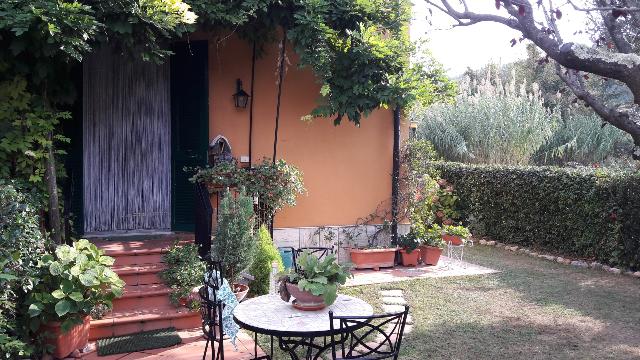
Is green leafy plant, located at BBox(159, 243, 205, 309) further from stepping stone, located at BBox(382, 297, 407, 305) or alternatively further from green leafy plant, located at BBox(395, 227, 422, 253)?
green leafy plant, located at BBox(395, 227, 422, 253)

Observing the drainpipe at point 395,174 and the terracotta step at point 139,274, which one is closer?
the terracotta step at point 139,274

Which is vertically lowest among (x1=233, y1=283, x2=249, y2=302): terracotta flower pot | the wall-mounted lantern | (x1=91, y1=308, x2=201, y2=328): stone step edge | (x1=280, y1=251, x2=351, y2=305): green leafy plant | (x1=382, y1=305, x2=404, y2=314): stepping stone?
(x1=382, y1=305, x2=404, y2=314): stepping stone

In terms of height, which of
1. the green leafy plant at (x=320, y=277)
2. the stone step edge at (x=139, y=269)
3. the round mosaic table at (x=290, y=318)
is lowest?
the stone step edge at (x=139, y=269)

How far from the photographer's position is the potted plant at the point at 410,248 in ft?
26.6

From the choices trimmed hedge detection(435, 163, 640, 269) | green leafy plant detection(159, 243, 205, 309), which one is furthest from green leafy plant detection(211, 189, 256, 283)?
trimmed hedge detection(435, 163, 640, 269)

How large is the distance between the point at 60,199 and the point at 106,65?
2.20 meters

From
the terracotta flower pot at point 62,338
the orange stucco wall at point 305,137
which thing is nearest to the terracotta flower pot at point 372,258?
the orange stucco wall at point 305,137

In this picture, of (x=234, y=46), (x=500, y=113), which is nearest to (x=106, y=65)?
(x=234, y=46)

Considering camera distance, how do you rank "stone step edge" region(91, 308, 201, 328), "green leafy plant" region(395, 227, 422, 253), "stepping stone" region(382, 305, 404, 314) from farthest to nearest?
"green leafy plant" region(395, 227, 422, 253) < "stepping stone" region(382, 305, 404, 314) < "stone step edge" region(91, 308, 201, 328)

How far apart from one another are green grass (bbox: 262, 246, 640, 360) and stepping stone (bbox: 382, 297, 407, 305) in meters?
0.11

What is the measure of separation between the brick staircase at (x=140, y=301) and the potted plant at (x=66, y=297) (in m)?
0.36

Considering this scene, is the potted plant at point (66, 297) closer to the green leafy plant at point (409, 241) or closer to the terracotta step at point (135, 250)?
the terracotta step at point (135, 250)

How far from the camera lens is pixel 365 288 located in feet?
22.6

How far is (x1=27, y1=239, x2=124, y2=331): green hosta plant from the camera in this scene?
176 inches
